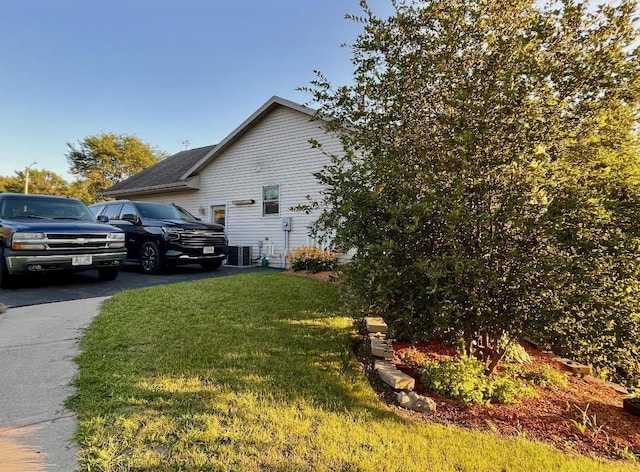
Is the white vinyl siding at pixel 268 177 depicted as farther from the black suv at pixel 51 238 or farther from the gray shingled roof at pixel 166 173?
the black suv at pixel 51 238

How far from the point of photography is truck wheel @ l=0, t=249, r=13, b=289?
6188mm

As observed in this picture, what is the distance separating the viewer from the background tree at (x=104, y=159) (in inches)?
1270

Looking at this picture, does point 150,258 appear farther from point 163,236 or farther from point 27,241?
point 27,241

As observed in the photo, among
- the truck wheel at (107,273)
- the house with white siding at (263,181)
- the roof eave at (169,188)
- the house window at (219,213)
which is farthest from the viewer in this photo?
the roof eave at (169,188)

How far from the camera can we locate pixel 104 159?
1288 inches

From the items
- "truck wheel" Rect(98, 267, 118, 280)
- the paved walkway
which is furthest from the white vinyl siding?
the paved walkway

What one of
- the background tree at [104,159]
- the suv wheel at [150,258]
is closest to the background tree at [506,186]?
the suv wheel at [150,258]

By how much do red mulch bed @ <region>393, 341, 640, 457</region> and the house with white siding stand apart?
24.9 feet

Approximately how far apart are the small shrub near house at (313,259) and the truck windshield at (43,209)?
4.94 metres

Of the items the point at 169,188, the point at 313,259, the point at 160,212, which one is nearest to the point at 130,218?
the point at 160,212

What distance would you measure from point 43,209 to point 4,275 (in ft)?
4.70

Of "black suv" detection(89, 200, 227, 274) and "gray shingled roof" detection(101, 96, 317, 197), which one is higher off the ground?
"gray shingled roof" detection(101, 96, 317, 197)

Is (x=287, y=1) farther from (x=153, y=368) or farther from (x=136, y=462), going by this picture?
(x=136, y=462)

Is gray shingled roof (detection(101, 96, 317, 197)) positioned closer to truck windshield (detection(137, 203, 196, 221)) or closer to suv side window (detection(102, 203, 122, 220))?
truck windshield (detection(137, 203, 196, 221))
